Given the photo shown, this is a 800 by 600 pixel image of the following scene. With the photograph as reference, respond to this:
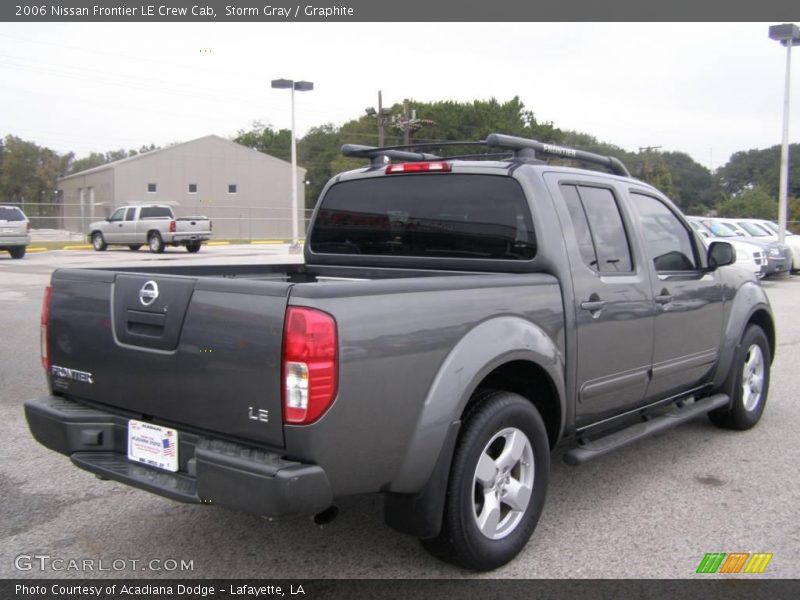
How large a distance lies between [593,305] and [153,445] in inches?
90.3

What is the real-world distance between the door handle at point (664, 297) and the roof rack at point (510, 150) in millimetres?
894

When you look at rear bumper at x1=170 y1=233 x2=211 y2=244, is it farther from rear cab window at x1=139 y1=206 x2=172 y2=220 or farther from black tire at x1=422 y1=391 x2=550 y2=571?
black tire at x1=422 y1=391 x2=550 y2=571

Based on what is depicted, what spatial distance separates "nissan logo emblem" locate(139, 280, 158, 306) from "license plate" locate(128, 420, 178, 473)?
0.52 metres

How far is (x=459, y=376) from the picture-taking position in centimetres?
308

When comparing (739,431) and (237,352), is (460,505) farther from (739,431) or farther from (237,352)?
(739,431)

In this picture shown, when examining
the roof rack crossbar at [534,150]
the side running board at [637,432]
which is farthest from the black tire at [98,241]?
the side running board at [637,432]

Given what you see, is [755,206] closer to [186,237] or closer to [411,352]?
[186,237]

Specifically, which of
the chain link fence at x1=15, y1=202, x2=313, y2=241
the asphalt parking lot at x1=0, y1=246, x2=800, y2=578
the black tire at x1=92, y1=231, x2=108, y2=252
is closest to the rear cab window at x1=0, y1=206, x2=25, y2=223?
the black tire at x1=92, y1=231, x2=108, y2=252

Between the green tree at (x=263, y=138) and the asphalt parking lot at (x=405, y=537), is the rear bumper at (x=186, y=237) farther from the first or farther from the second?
the green tree at (x=263, y=138)

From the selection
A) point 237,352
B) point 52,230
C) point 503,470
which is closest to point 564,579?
point 503,470

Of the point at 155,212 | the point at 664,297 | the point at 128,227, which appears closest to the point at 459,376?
the point at 664,297

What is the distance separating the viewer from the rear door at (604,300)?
12.8 feet

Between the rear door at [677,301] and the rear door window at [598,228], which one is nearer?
the rear door window at [598,228]

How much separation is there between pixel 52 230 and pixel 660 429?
40.1 metres
